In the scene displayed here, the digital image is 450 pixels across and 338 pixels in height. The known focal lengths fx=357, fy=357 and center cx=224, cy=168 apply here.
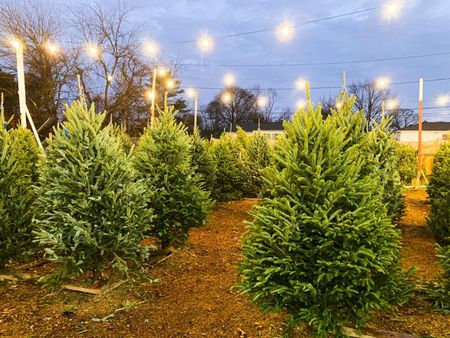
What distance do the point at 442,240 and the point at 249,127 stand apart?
60171 millimetres

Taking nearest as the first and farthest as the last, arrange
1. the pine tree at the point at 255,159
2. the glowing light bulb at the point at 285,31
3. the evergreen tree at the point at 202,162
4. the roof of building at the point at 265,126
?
the glowing light bulb at the point at 285,31
the evergreen tree at the point at 202,162
the pine tree at the point at 255,159
the roof of building at the point at 265,126

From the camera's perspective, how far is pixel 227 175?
1295cm

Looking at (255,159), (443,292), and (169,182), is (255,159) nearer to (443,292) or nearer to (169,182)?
(169,182)

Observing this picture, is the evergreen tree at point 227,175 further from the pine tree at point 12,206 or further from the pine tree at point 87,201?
the pine tree at point 87,201

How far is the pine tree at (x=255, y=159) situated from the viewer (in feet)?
38.8

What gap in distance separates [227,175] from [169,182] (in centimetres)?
707

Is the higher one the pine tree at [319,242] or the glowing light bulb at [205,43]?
the glowing light bulb at [205,43]

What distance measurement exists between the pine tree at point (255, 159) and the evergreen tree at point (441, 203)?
4854 millimetres

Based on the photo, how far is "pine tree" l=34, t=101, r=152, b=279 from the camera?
4.25 metres

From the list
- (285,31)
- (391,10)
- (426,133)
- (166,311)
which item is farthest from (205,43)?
(426,133)

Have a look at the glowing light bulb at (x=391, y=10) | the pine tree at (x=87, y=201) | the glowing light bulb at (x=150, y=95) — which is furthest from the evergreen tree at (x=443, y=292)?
the glowing light bulb at (x=150, y=95)

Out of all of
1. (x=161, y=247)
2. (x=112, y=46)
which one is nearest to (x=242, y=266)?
(x=161, y=247)

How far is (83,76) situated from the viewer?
2794 centimetres

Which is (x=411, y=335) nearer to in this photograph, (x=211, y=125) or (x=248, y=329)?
(x=248, y=329)
